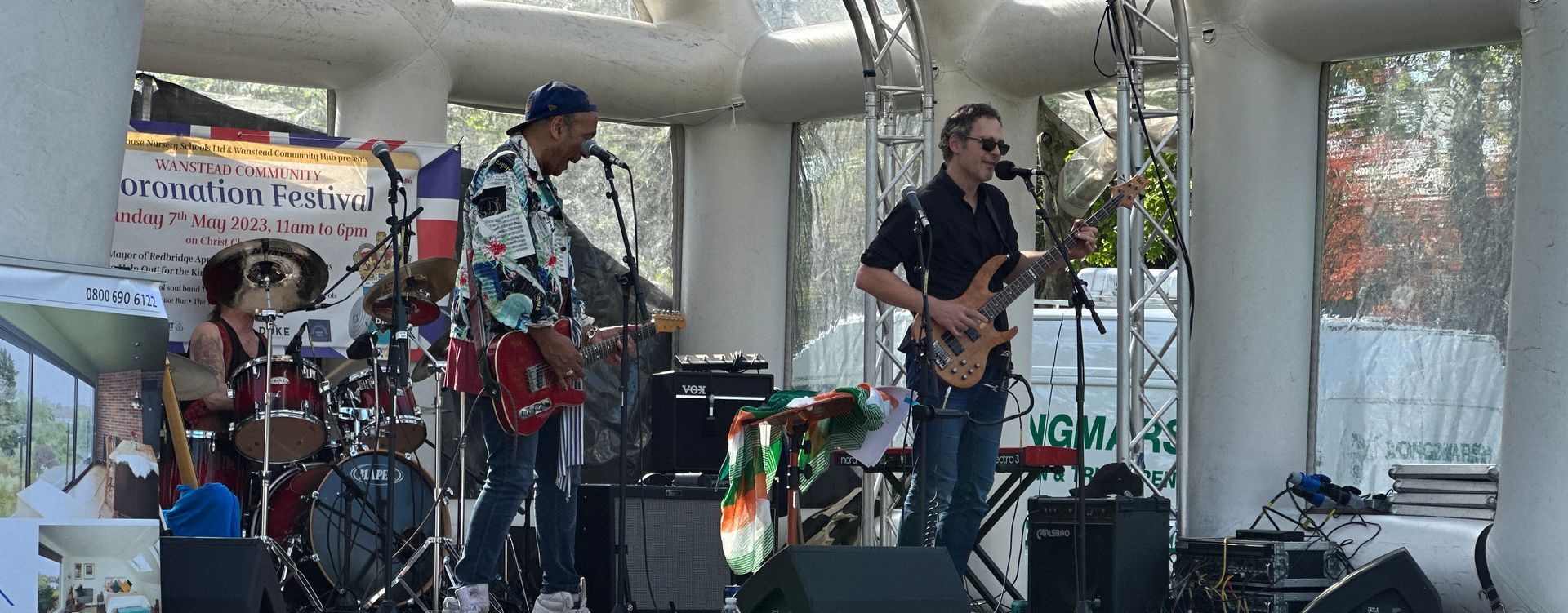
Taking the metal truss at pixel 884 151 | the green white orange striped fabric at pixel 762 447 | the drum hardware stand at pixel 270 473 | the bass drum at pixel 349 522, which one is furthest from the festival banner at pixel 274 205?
the green white orange striped fabric at pixel 762 447

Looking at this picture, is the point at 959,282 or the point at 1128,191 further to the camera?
the point at 1128,191

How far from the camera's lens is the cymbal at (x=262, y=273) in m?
6.83

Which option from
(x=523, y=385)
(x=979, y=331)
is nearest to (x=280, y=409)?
(x=523, y=385)

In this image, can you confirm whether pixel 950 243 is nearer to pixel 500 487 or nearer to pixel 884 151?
pixel 500 487

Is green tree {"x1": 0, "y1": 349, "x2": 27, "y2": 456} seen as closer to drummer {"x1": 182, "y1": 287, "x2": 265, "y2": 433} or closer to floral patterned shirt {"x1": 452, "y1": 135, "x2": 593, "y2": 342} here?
A: floral patterned shirt {"x1": 452, "y1": 135, "x2": 593, "y2": 342}

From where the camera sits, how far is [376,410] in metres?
6.35

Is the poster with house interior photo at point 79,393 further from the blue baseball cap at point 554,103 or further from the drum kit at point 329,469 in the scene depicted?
the drum kit at point 329,469

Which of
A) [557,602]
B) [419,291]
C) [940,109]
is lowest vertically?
[557,602]

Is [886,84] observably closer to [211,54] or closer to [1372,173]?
[1372,173]

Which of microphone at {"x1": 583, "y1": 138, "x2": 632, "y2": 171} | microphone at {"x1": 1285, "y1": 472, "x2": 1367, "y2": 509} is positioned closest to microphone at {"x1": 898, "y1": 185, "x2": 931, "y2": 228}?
microphone at {"x1": 583, "y1": 138, "x2": 632, "y2": 171}

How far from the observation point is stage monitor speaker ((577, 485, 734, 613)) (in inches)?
219

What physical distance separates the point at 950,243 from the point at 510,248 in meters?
1.41

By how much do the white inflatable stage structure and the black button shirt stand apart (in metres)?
1.61

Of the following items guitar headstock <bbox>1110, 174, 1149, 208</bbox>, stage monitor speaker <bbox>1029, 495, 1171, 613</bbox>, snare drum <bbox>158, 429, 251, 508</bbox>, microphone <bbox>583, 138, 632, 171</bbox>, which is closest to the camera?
microphone <bbox>583, 138, 632, 171</bbox>
